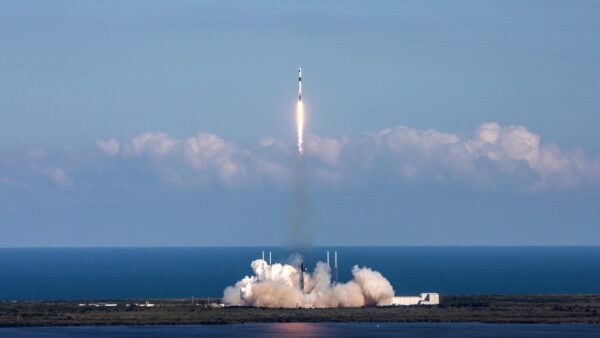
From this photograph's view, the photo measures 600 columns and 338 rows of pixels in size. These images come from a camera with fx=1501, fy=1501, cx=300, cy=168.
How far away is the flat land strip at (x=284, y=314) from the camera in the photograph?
165750 mm

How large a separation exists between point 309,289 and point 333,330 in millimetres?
30383

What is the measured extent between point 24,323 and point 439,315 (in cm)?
4662

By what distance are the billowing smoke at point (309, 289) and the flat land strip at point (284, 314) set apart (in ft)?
9.29

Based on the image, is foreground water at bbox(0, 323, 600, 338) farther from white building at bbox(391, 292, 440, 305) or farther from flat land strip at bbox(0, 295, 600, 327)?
white building at bbox(391, 292, 440, 305)

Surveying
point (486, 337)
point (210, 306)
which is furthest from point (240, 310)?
point (486, 337)

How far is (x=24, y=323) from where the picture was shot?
16438 cm

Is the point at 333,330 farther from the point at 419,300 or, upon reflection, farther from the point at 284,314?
the point at 419,300

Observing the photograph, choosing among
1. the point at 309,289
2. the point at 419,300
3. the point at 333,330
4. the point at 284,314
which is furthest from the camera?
the point at 419,300

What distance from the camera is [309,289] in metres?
183

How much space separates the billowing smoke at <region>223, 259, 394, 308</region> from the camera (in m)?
179

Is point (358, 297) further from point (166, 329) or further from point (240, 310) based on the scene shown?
point (166, 329)

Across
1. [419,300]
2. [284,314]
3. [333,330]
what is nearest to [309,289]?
[284,314]

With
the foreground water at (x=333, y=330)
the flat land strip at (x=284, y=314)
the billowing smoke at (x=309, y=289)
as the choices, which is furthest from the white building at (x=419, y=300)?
the foreground water at (x=333, y=330)

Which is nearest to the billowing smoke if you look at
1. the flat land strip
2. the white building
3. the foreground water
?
the white building
